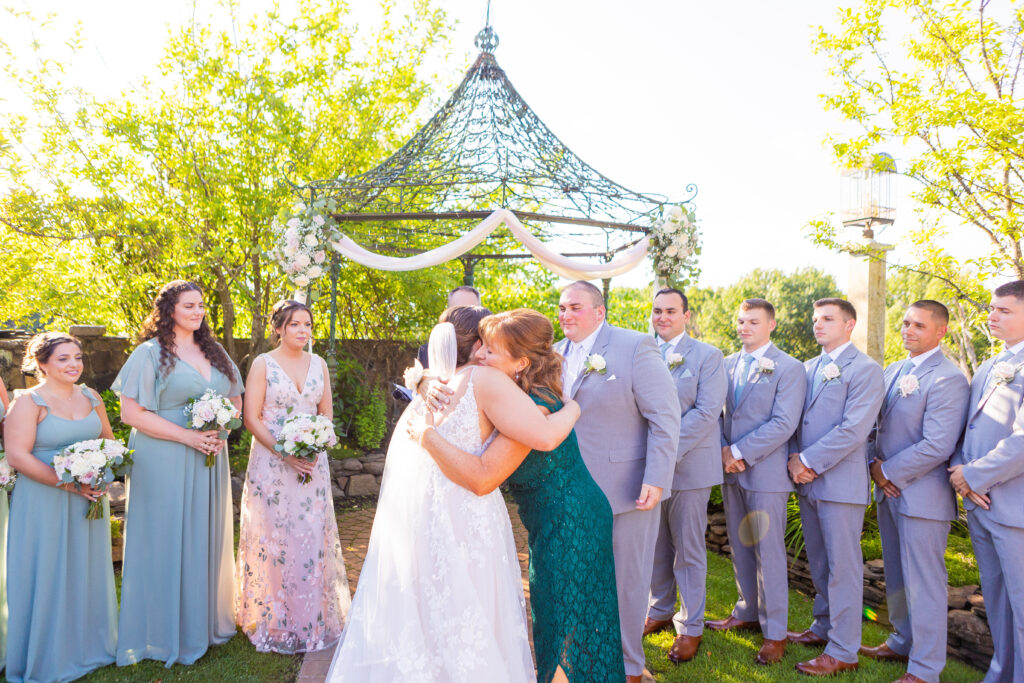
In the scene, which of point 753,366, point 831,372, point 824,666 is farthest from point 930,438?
point 824,666

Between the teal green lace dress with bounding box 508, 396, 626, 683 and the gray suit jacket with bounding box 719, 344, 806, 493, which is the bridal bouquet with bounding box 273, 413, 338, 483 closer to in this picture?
the teal green lace dress with bounding box 508, 396, 626, 683

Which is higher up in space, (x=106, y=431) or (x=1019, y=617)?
(x=106, y=431)

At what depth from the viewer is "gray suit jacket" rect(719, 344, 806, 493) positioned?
452cm

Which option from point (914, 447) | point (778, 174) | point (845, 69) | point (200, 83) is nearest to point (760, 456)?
point (914, 447)

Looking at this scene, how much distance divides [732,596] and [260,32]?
9.75m

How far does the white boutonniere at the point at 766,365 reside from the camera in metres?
4.60

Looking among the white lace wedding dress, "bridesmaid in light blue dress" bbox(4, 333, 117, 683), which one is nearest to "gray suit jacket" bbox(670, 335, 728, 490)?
the white lace wedding dress

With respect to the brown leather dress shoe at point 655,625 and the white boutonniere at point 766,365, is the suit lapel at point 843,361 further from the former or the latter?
the brown leather dress shoe at point 655,625

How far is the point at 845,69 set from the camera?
6.98 m

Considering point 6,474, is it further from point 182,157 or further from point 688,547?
point 182,157

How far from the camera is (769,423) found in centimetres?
454

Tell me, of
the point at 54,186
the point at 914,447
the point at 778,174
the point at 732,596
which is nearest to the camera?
the point at 914,447

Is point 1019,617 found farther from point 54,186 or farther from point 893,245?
point 54,186

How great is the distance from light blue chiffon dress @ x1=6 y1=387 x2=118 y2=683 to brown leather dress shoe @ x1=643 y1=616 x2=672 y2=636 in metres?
3.42
